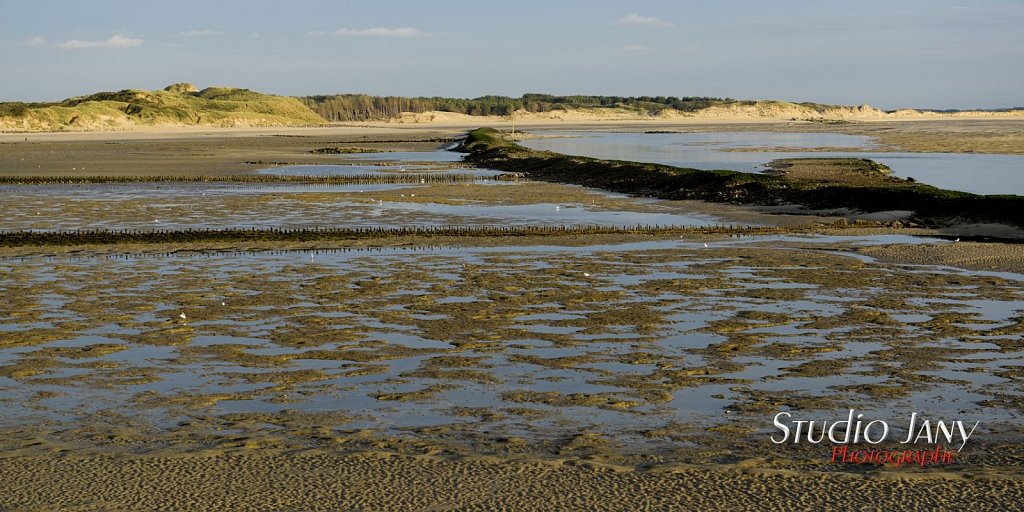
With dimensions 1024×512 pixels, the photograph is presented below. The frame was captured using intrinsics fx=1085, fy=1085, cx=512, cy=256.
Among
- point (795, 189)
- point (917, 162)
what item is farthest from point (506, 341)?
point (917, 162)

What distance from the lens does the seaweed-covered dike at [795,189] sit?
34.2 m

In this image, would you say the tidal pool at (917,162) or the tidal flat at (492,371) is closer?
the tidal flat at (492,371)

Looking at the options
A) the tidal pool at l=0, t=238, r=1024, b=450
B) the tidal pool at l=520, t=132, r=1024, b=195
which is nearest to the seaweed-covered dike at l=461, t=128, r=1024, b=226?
the tidal pool at l=520, t=132, r=1024, b=195

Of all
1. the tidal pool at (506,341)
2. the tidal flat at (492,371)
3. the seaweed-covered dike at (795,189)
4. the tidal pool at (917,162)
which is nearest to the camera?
the tidal flat at (492,371)

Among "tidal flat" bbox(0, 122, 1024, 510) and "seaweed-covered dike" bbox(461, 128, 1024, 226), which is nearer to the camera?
"tidal flat" bbox(0, 122, 1024, 510)

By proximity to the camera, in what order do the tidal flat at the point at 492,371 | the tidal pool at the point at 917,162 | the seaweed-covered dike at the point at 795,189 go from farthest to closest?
the tidal pool at the point at 917,162
the seaweed-covered dike at the point at 795,189
the tidal flat at the point at 492,371

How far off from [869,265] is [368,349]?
43.9 ft

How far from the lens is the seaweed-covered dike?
3425 cm

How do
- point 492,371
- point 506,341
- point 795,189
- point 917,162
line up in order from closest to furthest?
point 492,371
point 506,341
point 795,189
point 917,162

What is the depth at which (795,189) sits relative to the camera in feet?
141

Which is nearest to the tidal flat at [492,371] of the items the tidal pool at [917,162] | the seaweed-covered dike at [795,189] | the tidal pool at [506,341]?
the tidal pool at [506,341]

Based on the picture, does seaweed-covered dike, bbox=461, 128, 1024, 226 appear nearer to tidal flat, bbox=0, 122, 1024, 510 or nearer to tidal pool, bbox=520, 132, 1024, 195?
tidal pool, bbox=520, 132, 1024, 195

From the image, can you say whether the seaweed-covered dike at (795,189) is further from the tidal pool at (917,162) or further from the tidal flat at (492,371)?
the tidal flat at (492,371)

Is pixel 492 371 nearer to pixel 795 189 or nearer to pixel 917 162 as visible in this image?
pixel 795 189
